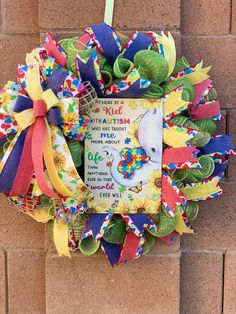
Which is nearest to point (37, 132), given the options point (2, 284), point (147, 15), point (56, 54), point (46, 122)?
point (46, 122)

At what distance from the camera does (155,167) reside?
123 cm

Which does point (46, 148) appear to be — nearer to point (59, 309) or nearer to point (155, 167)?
point (155, 167)

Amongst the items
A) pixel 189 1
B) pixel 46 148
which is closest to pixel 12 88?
pixel 46 148

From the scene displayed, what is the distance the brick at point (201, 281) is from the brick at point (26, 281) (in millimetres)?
430

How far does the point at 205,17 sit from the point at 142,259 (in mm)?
717

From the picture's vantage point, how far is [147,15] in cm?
128

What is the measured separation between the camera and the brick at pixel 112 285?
135cm

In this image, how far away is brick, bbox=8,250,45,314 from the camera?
A: 140 centimetres

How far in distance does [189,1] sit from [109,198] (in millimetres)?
602

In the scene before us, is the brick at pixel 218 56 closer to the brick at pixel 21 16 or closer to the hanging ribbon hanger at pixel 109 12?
the hanging ribbon hanger at pixel 109 12

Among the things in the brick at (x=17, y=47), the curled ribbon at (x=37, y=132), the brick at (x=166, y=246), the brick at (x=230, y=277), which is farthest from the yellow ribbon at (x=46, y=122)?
the brick at (x=230, y=277)

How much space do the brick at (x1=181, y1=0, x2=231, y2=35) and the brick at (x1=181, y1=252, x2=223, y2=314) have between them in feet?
2.16

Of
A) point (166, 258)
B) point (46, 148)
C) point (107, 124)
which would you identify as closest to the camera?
point (46, 148)

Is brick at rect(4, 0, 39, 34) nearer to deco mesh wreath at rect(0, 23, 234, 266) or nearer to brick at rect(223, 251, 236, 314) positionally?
deco mesh wreath at rect(0, 23, 234, 266)
